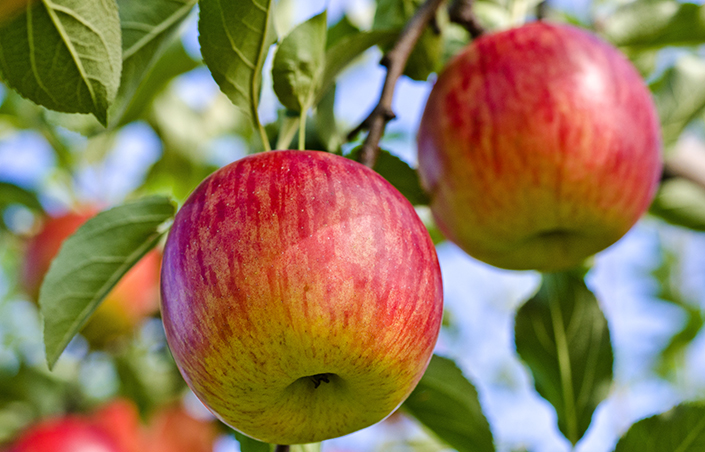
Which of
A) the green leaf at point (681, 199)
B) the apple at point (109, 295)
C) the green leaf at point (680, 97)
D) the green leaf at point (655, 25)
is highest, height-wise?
the green leaf at point (655, 25)

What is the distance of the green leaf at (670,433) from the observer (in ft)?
3.16

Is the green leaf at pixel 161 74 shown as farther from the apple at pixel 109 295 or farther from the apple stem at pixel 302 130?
the apple stem at pixel 302 130

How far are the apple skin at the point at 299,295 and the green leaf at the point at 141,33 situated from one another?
0.25 meters

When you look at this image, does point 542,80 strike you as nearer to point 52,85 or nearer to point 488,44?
point 488,44

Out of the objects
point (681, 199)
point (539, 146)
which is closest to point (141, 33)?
point (539, 146)

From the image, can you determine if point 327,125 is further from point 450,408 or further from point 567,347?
point 567,347

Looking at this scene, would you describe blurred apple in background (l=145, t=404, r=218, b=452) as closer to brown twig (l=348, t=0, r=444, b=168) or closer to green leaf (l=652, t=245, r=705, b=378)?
brown twig (l=348, t=0, r=444, b=168)

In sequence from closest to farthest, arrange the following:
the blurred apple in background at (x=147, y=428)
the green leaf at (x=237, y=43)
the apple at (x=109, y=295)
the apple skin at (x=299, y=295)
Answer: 1. the apple skin at (x=299, y=295)
2. the green leaf at (x=237, y=43)
3. the blurred apple in background at (x=147, y=428)
4. the apple at (x=109, y=295)

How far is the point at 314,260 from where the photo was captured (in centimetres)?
62

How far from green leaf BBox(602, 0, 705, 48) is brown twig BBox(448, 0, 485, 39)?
0.46m

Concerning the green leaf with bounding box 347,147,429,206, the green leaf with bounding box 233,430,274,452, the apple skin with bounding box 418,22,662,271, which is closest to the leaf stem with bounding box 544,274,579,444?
the apple skin with bounding box 418,22,662,271

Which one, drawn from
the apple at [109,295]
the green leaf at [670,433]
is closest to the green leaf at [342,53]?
the green leaf at [670,433]

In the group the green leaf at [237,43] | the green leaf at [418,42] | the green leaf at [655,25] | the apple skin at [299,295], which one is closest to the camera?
the apple skin at [299,295]

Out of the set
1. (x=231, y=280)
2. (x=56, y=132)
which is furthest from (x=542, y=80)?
(x=56, y=132)
